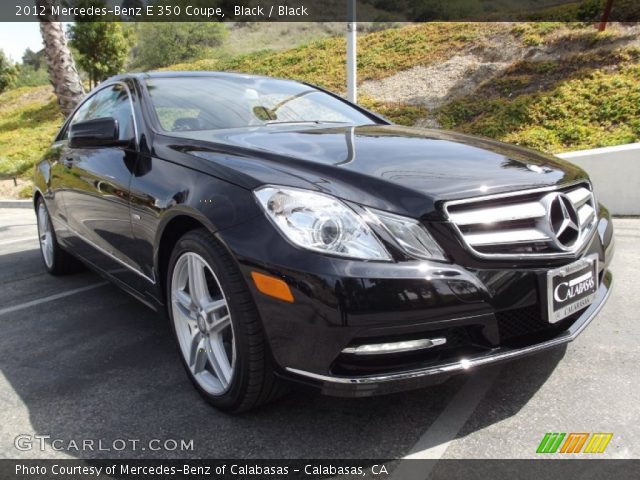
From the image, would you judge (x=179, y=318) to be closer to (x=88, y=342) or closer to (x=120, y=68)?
(x=88, y=342)

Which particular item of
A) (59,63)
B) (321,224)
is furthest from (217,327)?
(59,63)

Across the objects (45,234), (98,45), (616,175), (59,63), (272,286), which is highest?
(98,45)

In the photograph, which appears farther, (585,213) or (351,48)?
(351,48)

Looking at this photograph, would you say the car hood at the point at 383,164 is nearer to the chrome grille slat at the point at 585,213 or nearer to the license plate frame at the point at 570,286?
the chrome grille slat at the point at 585,213

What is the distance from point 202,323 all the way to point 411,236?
103cm

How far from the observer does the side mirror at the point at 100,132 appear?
290cm

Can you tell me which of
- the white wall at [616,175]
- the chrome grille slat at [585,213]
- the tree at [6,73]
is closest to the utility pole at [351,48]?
the white wall at [616,175]

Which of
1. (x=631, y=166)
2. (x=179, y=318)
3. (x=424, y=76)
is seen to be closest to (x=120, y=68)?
(x=424, y=76)

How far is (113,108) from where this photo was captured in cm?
350

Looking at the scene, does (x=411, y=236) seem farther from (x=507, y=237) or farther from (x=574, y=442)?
(x=574, y=442)

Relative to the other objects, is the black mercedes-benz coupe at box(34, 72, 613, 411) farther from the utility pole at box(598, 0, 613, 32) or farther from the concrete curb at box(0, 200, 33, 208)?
the utility pole at box(598, 0, 613, 32)

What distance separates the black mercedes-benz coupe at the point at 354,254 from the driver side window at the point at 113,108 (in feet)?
0.92

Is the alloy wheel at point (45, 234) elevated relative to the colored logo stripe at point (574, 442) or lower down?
elevated

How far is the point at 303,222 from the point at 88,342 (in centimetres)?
191
